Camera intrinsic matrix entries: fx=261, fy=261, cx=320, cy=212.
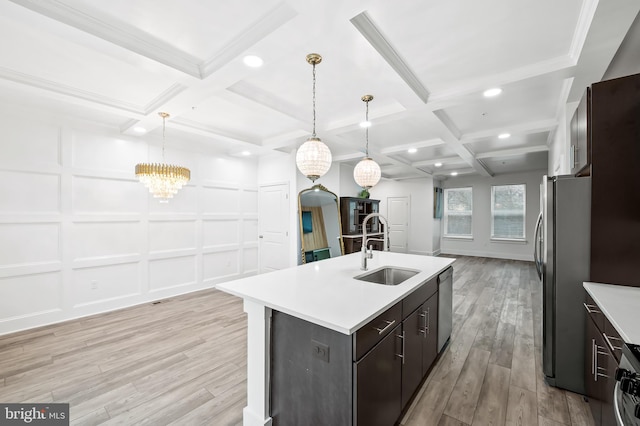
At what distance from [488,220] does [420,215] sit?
2057 millimetres

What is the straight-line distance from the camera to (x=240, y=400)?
1962mm

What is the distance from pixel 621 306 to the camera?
55.2 inches

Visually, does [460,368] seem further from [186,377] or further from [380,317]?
[186,377]

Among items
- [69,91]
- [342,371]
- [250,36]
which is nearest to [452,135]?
[250,36]

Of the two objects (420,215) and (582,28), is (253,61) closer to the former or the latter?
(582,28)

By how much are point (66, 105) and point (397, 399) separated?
14.6 ft

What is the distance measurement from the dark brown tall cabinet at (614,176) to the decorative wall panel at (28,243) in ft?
18.2

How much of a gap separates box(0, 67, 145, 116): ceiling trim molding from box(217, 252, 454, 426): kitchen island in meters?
2.64

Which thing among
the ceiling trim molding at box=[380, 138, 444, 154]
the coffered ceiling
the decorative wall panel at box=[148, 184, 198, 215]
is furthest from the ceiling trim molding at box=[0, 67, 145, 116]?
the ceiling trim molding at box=[380, 138, 444, 154]

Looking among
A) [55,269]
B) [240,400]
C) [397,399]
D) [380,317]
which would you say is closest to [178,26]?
[380,317]

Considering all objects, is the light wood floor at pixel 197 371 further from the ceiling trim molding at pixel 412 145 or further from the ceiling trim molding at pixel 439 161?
the ceiling trim molding at pixel 439 161

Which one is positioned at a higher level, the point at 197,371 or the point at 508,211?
the point at 508,211

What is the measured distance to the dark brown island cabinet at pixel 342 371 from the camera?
4.20 ft

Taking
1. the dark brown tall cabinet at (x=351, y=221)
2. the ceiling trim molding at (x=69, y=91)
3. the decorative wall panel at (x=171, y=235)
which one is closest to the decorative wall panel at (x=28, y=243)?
the decorative wall panel at (x=171, y=235)
